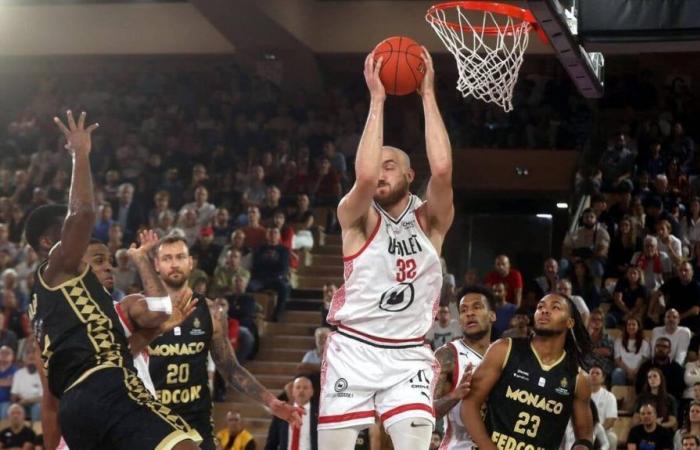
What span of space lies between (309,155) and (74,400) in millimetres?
14269

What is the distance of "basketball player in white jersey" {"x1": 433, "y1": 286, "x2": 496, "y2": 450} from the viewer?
24.4 ft

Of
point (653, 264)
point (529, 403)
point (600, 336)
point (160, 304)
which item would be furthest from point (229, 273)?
point (160, 304)

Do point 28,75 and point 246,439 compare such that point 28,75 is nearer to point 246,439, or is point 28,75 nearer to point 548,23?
point 246,439

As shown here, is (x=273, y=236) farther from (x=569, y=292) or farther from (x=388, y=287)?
(x=388, y=287)

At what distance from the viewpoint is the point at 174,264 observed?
7.66 m

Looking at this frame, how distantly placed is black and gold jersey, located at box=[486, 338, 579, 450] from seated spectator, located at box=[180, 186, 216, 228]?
1012cm

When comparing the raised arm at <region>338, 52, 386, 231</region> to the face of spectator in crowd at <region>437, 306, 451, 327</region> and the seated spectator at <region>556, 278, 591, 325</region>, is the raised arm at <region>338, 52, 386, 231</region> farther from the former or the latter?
the seated spectator at <region>556, 278, 591, 325</region>

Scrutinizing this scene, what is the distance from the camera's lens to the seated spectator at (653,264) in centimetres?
1462

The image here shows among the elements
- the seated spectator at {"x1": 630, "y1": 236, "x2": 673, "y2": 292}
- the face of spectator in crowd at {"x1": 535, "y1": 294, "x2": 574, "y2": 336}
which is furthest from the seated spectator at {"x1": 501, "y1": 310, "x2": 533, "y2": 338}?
the face of spectator in crowd at {"x1": 535, "y1": 294, "x2": 574, "y2": 336}

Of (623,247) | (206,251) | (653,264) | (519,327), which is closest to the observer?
(519,327)

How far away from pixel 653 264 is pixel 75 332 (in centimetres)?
1043

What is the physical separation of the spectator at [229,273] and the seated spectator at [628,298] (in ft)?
15.4

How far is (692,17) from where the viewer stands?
7492 millimetres

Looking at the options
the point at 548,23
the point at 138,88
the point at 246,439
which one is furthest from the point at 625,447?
the point at 138,88
